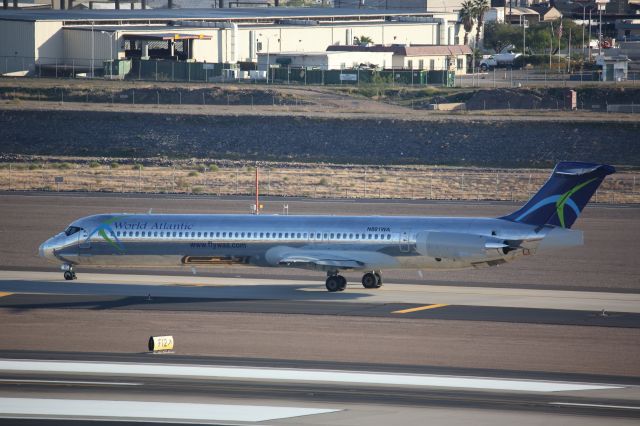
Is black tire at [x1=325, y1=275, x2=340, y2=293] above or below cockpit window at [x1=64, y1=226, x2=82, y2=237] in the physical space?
below

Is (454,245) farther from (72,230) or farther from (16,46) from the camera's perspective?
(16,46)

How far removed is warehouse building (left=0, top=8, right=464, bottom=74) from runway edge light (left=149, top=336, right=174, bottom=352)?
102226 millimetres

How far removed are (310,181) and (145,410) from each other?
54127 millimetres

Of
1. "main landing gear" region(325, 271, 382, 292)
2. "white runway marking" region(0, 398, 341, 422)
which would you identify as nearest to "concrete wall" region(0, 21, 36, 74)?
"main landing gear" region(325, 271, 382, 292)

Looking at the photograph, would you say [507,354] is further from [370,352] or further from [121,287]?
[121,287]

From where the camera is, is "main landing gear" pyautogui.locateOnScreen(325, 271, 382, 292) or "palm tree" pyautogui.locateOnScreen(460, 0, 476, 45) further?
"palm tree" pyautogui.locateOnScreen(460, 0, 476, 45)

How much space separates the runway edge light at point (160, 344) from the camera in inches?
1335

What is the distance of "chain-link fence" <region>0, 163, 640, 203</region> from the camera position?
74875mm

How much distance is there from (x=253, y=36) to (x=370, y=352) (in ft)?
374

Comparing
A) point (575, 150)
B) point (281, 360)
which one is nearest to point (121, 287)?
point (281, 360)

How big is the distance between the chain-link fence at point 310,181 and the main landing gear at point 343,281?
91.8 feet

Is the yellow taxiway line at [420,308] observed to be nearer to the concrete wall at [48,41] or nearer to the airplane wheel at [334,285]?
the airplane wheel at [334,285]

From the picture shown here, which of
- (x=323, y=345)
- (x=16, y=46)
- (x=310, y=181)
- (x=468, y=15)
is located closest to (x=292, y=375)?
(x=323, y=345)

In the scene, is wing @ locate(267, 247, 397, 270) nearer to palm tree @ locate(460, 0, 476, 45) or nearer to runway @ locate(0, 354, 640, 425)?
runway @ locate(0, 354, 640, 425)
